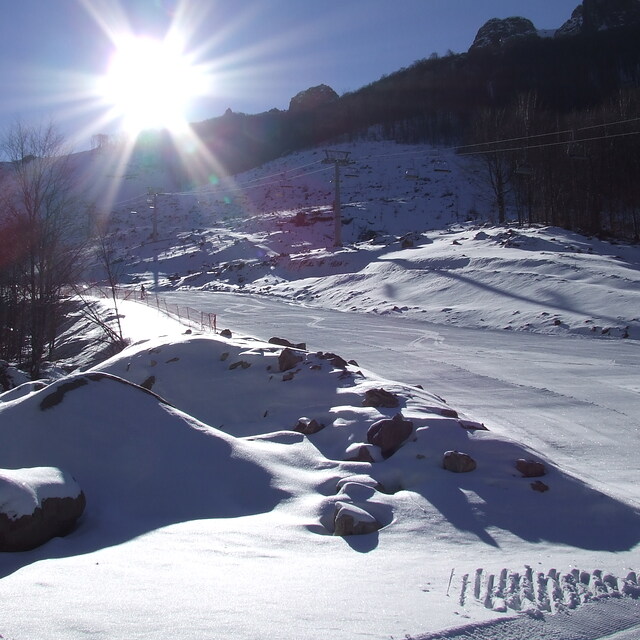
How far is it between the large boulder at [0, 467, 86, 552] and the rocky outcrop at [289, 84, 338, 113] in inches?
4292

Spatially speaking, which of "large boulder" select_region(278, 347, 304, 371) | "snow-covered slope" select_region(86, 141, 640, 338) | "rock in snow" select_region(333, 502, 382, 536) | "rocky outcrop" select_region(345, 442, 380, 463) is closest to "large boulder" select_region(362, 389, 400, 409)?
"rocky outcrop" select_region(345, 442, 380, 463)

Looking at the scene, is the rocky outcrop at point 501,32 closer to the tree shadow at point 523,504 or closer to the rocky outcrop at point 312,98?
the rocky outcrop at point 312,98

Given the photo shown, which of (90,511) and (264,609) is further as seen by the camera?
(90,511)

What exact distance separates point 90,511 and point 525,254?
26.7m

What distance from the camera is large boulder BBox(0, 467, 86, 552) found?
4.49 meters

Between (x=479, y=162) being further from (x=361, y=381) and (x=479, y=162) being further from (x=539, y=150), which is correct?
(x=361, y=381)

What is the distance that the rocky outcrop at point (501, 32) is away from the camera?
339 feet

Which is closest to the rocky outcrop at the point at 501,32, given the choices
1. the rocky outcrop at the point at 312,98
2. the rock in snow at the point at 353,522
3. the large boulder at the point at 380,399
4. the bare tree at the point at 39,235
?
the rocky outcrop at the point at 312,98

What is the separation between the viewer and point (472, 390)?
11.7m

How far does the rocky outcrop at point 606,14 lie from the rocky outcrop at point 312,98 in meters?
39.5

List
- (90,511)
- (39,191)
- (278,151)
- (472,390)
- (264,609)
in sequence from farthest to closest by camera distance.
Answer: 1. (278,151)
2. (39,191)
3. (472,390)
4. (90,511)
5. (264,609)

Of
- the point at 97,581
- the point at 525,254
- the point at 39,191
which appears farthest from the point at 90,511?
the point at 525,254

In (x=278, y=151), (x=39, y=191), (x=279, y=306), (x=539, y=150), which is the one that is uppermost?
(x=278, y=151)

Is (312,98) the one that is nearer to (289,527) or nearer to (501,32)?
(501,32)
